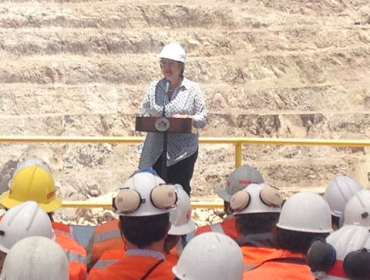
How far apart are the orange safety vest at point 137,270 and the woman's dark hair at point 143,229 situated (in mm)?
76

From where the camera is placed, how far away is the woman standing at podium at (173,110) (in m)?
6.63

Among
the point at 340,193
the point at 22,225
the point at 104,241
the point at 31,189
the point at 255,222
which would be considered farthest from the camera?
the point at 340,193

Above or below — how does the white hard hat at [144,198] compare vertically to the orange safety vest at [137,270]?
above

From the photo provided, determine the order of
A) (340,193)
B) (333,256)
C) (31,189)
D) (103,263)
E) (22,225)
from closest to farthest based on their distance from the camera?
(333,256), (22,225), (103,263), (31,189), (340,193)

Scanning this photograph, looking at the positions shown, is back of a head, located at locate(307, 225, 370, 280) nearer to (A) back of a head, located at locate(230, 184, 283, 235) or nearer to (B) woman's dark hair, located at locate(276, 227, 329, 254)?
(B) woman's dark hair, located at locate(276, 227, 329, 254)

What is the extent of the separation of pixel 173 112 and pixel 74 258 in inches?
98.6

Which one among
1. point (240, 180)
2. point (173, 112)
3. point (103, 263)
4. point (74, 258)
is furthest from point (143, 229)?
point (173, 112)

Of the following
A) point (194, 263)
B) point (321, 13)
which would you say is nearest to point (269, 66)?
point (321, 13)

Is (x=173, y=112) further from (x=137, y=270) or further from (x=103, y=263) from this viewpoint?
(x=137, y=270)

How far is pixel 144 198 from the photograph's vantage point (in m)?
4.04

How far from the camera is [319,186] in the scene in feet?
64.2

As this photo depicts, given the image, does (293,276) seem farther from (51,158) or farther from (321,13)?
(321,13)

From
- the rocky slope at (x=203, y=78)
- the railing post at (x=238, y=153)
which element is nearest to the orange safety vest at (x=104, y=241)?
the railing post at (x=238, y=153)

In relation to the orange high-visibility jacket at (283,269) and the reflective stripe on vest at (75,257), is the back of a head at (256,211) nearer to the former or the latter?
the orange high-visibility jacket at (283,269)
